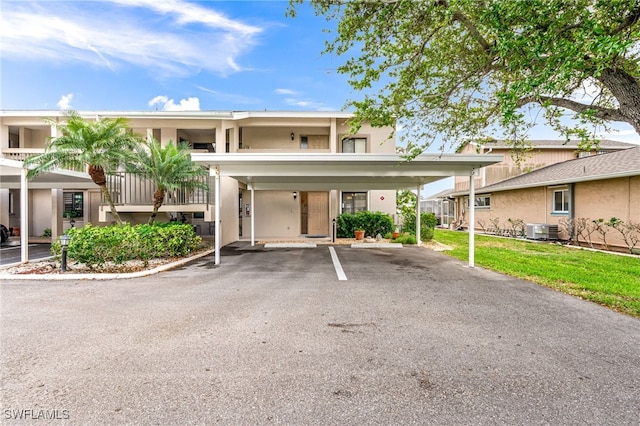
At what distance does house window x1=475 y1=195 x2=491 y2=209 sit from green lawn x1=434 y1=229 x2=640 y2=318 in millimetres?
8326

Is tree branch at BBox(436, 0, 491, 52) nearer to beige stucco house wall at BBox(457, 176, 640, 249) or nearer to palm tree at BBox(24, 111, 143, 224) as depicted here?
palm tree at BBox(24, 111, 143, 224)

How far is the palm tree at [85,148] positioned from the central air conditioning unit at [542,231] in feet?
60.9

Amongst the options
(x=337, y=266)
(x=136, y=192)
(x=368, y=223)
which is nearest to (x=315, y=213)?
(x=368, y=223)

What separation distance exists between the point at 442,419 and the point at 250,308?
346 cm

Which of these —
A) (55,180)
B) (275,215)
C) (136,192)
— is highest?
(55,180)

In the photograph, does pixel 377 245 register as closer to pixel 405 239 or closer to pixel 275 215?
pixel 405 239

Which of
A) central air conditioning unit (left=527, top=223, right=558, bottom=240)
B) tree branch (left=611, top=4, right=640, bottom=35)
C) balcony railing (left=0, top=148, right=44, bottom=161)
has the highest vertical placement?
tree branch (left=611, top=4, right=640, bottom=35)

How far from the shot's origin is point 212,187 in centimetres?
1248

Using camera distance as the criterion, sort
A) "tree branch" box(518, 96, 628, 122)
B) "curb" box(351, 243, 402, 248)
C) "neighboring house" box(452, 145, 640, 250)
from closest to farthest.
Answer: "tree branch" box(518, 96, 628, 122) → "neighboring house" box(452, 145, 640, 250) → "curb" box(351, 243, 402, 248)

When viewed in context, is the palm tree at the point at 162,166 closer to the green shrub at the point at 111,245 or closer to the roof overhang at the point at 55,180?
the green shrub at the point at 111,245

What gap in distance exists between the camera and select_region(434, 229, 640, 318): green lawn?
5.85m

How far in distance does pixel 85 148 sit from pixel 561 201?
20.2m

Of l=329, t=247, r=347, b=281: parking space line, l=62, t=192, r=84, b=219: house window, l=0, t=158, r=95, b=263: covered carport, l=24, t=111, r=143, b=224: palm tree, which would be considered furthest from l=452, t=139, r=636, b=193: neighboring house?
l=62, t=192, r=84, b=219: house window


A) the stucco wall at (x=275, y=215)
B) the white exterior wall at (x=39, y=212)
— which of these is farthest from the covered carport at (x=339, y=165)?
the white exterior wall at (x=39, y=212)
